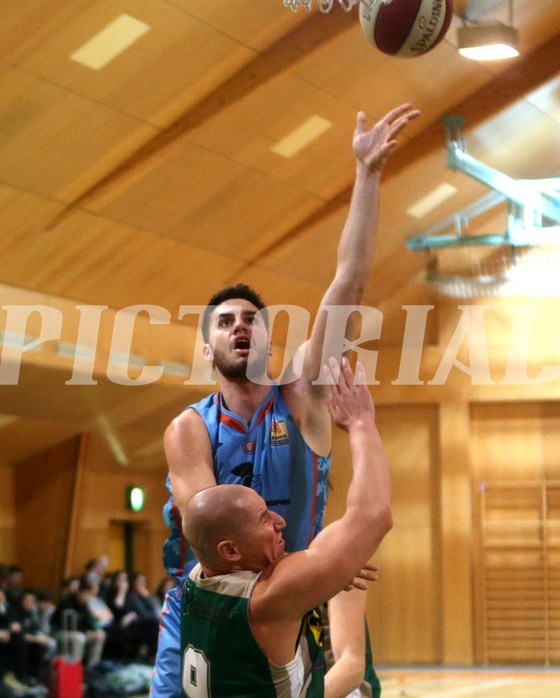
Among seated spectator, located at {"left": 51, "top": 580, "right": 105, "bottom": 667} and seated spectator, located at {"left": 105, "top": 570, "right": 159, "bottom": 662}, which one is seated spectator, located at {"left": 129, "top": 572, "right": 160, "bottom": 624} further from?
seated spectator, located at {"left": 51, "top": 580, "right": 105, "bottom": 667}

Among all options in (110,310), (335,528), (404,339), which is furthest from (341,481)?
(335,528)

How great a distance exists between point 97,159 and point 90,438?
18.4 ft

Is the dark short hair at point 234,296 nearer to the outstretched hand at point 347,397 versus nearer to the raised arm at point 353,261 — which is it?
the raised arm at point 353,261

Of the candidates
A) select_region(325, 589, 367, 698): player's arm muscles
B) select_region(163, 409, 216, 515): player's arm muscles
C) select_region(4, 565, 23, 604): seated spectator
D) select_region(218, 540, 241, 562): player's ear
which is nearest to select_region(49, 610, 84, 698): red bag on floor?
select_region(4, 565, 23, 604): seated spectator

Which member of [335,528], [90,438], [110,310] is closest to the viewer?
[335,528]

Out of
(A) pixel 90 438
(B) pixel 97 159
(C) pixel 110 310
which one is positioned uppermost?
(B) pixel 97 159

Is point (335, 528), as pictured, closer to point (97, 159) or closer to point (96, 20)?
point (96, 20)

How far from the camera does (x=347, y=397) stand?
2.94 metres

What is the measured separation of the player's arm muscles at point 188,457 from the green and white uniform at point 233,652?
669mm

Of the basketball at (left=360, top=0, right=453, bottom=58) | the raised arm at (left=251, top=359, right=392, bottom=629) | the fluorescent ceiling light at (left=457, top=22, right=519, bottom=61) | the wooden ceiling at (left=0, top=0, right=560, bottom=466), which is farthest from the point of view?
the fluorescent ceiling light at (left=457, top=22, right=519, bottom=61)

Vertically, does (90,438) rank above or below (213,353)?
above

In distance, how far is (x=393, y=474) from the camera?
Result: 56.6 feet

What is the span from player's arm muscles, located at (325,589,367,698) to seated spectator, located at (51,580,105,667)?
7.99m

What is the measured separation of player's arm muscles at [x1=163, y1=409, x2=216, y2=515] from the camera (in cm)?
368
